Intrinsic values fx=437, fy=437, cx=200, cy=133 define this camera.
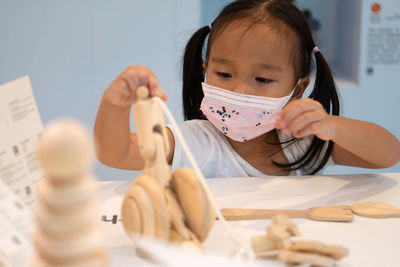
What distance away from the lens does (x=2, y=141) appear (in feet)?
1.52

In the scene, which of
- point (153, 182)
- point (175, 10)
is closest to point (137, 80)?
point (153, 182)

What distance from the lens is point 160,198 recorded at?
46cm

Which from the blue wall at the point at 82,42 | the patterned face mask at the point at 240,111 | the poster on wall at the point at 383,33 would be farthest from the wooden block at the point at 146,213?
the poster on wall at the point at 383,33

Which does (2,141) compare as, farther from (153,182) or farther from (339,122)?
(339,122)

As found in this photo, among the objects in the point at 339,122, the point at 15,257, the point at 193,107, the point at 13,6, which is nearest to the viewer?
the point at 15,257

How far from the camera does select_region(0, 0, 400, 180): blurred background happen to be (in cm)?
238

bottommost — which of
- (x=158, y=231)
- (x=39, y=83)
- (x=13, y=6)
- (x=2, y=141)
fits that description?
(x=39, y=83)

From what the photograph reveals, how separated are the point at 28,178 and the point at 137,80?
21cm

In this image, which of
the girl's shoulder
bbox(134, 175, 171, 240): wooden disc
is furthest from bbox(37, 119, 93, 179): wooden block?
the girl's shoulder

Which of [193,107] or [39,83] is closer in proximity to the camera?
[193,107]

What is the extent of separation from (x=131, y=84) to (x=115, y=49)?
1882 millimetres

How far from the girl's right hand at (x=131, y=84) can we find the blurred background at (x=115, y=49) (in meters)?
1.73

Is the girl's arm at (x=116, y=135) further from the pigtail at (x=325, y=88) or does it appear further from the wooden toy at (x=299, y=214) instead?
the pigtail at (x=325, y=88)

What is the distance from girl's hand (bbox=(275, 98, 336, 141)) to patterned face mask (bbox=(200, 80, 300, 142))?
0.20 meters
